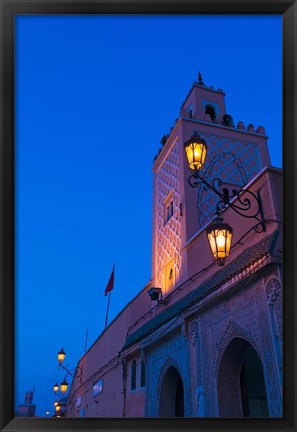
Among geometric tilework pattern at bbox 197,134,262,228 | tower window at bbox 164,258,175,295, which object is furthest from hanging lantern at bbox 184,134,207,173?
tower window at bbox 164,258,175,295

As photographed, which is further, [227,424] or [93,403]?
[93,403]

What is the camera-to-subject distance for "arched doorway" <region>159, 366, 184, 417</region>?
9969mm

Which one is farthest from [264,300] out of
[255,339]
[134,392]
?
[134,392]

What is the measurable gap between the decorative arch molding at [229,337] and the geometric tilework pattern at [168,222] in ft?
13.1

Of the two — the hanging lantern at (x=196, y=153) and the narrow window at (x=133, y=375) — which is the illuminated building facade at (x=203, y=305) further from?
the hanging lantern at (x=196, y=153)

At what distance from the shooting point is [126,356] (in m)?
12.4

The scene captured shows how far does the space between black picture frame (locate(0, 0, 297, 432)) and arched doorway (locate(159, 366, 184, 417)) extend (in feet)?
27.1

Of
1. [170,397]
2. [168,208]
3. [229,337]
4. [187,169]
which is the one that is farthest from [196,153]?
[168,208]

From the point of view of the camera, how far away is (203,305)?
25.4 feet

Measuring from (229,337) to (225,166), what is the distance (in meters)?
6.60

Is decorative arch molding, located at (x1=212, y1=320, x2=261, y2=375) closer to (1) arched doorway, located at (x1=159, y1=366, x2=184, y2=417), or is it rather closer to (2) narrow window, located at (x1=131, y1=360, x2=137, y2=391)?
(1) arched doorway, located at (x1=159, y1=366, x2=184, y2=417)

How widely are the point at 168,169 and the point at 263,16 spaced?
11.9m

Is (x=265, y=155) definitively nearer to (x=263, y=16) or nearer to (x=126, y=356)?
(x=126, y=356)

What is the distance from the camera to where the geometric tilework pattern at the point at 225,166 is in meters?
11.9
